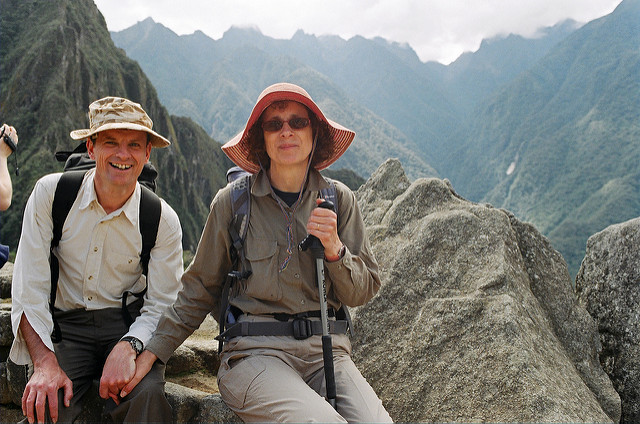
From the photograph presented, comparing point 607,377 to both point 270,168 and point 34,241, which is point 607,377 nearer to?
point 270,168

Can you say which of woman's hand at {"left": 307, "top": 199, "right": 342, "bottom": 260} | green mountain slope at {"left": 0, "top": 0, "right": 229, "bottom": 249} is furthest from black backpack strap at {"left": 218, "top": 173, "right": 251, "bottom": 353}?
green mountain slope at {"left": 0, "top": 0, "right": 229, "bottom": 249}

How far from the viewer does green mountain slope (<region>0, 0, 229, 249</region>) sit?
328ft

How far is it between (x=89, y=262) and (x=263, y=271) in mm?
1593

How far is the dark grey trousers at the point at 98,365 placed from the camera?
420 cm

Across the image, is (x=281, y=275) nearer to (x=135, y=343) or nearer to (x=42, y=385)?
(x=135, y=343)

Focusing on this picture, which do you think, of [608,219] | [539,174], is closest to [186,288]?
[608,219]

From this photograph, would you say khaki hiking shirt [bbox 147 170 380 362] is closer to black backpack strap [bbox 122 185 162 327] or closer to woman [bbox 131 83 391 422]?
woman [bbox 131 83 391 422]

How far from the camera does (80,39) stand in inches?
4793

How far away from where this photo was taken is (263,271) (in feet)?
14.0

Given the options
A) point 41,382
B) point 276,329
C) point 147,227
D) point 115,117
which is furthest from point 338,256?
point 41,382

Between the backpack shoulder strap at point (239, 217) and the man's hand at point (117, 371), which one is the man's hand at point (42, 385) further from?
the backpack shoulder strap at point (239, 217)

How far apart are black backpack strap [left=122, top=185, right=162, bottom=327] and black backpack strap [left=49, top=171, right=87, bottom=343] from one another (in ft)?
1.87

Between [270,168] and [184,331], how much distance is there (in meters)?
1.65

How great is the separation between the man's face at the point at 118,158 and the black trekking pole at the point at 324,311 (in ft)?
5.56
